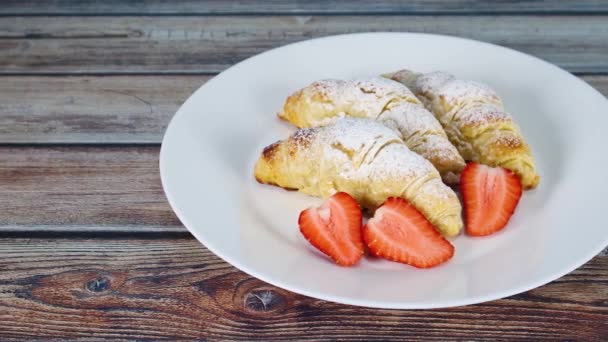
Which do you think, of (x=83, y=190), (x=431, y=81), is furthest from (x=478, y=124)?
(x=83, y=190)

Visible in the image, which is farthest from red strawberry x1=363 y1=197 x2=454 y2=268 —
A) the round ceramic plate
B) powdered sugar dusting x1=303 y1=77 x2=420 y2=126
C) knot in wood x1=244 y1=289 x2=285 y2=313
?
powdered sugar dusting x1=303 y1=77 x2=420 y2=126

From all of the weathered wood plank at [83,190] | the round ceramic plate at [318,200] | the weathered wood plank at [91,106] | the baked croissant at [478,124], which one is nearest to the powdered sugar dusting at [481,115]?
the baked croissant at [478,124]

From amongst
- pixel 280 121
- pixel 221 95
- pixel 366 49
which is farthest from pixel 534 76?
pixel 221 95

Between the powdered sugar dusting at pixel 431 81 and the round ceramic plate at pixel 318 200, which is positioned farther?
the powdered sugar dusting at pixel 431 81

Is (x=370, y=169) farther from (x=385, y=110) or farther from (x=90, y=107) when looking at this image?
(x=90, y=107)

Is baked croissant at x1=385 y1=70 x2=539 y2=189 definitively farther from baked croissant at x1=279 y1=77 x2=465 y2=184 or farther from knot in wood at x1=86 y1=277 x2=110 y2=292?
knot in wood at x1=86 y1=277 x2=110 y2=292

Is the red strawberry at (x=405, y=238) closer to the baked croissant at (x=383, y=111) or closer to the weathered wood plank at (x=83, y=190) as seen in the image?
the baked croissant at (x=383, y=111)
